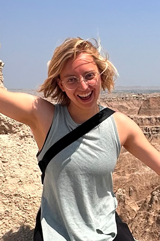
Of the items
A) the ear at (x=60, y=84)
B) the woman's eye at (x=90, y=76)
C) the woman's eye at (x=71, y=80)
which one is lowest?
the ear at (x=60, y=84)

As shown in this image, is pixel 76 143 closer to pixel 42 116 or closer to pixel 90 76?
pixel 42 116

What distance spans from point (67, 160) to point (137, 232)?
390 centimetres

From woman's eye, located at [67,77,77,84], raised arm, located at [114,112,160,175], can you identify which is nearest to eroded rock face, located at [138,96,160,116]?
raised arm, located at [114,112,160,175]

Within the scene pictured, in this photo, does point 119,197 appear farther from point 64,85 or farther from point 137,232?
point 64,85

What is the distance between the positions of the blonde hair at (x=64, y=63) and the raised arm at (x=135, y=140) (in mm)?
199

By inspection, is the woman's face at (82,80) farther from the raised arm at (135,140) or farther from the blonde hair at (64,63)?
the raised arm at (135,140)

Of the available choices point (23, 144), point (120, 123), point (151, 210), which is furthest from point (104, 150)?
point (151, 210)

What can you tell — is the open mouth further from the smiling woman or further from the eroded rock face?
the eroded rock face

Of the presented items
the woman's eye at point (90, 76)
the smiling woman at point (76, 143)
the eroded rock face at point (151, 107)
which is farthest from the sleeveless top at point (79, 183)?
the eroded rock face at point (151, 107)

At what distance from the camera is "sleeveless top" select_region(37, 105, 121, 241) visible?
170 cm

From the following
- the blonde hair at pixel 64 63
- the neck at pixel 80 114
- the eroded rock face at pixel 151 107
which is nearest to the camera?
the blonde hair at pixel 64 63

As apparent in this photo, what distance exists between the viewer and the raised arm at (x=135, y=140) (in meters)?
1.82

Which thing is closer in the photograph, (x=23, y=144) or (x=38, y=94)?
(x=38, y=94)

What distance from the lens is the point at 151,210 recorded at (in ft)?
19.1
